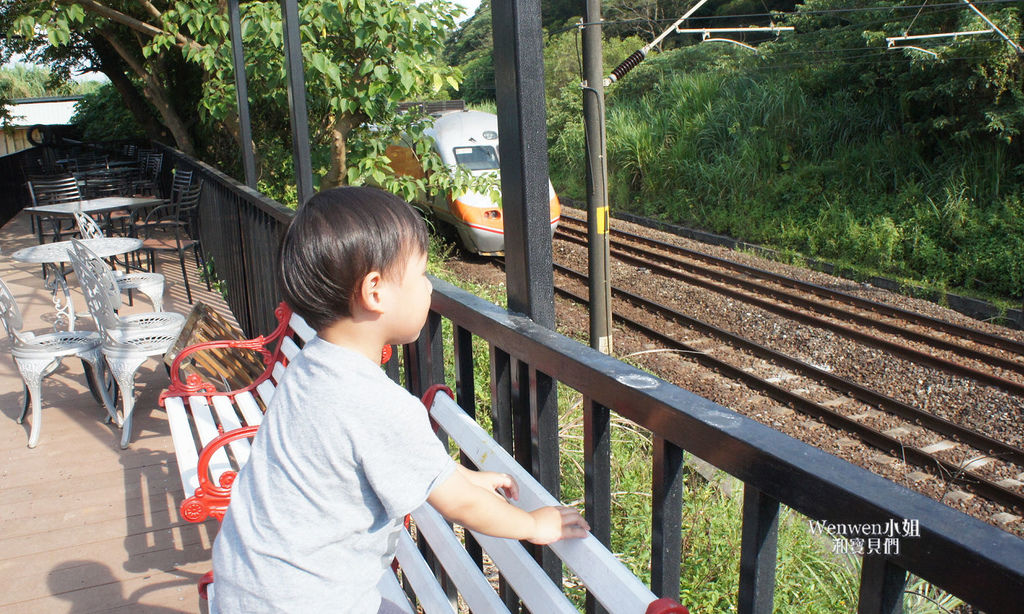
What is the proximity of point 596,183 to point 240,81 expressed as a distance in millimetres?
5121

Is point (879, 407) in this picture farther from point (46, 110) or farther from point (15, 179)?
point (46, 110)

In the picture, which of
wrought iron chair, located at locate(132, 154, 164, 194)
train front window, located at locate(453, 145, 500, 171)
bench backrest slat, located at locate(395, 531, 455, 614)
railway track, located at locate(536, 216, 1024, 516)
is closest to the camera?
bench backrest slat, located at locate(395, 531, 455, 614)

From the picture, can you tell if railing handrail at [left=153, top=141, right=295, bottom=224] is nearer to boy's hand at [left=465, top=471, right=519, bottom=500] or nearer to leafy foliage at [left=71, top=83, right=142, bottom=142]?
boy's hand at [left=465, top=471, right=519, bottom=500]

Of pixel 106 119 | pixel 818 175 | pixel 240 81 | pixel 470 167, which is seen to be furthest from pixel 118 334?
pixel 106 119

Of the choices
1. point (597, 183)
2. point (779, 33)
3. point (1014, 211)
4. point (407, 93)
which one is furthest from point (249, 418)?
point (779, 33)

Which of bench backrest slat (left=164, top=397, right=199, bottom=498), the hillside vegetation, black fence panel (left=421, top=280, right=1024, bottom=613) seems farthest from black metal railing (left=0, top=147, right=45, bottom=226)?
black fence panel (left=421, top=280, right=1024, bottom=613)

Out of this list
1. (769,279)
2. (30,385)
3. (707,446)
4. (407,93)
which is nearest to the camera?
(707,446)

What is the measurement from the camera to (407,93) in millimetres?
6211

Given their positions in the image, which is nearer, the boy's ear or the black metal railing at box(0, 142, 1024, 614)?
the black metal railing at box(0, 142, 1024, 614)

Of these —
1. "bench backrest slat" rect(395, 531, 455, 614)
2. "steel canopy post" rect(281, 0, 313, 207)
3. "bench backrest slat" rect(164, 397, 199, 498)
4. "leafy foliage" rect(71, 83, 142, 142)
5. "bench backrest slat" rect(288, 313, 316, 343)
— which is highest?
"leafy foliage" rect(71, 83, 142, 142)

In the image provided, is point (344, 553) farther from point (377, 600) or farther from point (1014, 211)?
point (1014, 211)

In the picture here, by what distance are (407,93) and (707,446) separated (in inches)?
216

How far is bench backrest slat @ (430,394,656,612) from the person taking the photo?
3.87 feet

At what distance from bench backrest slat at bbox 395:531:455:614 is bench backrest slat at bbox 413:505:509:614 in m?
0.05
